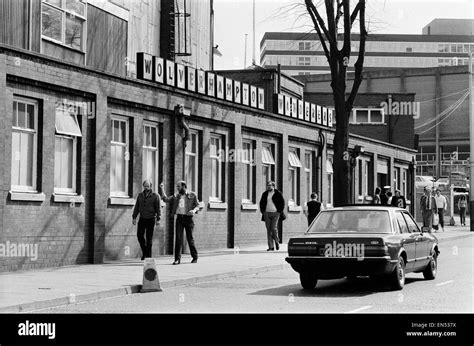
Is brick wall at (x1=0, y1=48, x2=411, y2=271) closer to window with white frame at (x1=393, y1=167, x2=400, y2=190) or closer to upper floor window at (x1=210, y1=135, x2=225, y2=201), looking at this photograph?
upper floor window at (x1=210, y1=135, x2=225, y2=201)

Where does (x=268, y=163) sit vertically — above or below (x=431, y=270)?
above

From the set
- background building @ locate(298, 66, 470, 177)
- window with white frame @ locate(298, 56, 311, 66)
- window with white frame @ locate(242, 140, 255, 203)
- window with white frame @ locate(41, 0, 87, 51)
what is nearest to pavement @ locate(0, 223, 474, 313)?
window with white frame @ locate(41, 0, 87, 51)

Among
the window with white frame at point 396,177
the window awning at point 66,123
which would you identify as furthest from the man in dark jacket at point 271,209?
the window with white frame at point 396,177

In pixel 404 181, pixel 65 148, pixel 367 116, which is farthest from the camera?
pixel 367 116

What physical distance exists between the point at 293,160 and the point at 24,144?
1670 cm

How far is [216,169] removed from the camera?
28.0 meters

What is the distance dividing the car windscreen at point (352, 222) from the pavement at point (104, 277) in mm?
3097

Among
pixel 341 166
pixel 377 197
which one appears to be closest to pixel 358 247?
pixel 341 166

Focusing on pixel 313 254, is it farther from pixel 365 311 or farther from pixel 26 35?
pixel 26 35

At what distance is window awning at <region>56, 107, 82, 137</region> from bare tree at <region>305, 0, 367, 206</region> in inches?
393

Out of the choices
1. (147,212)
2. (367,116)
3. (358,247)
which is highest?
(367,116)

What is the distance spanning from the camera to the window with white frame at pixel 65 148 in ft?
65.5

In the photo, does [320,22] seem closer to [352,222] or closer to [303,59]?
[352,222]
